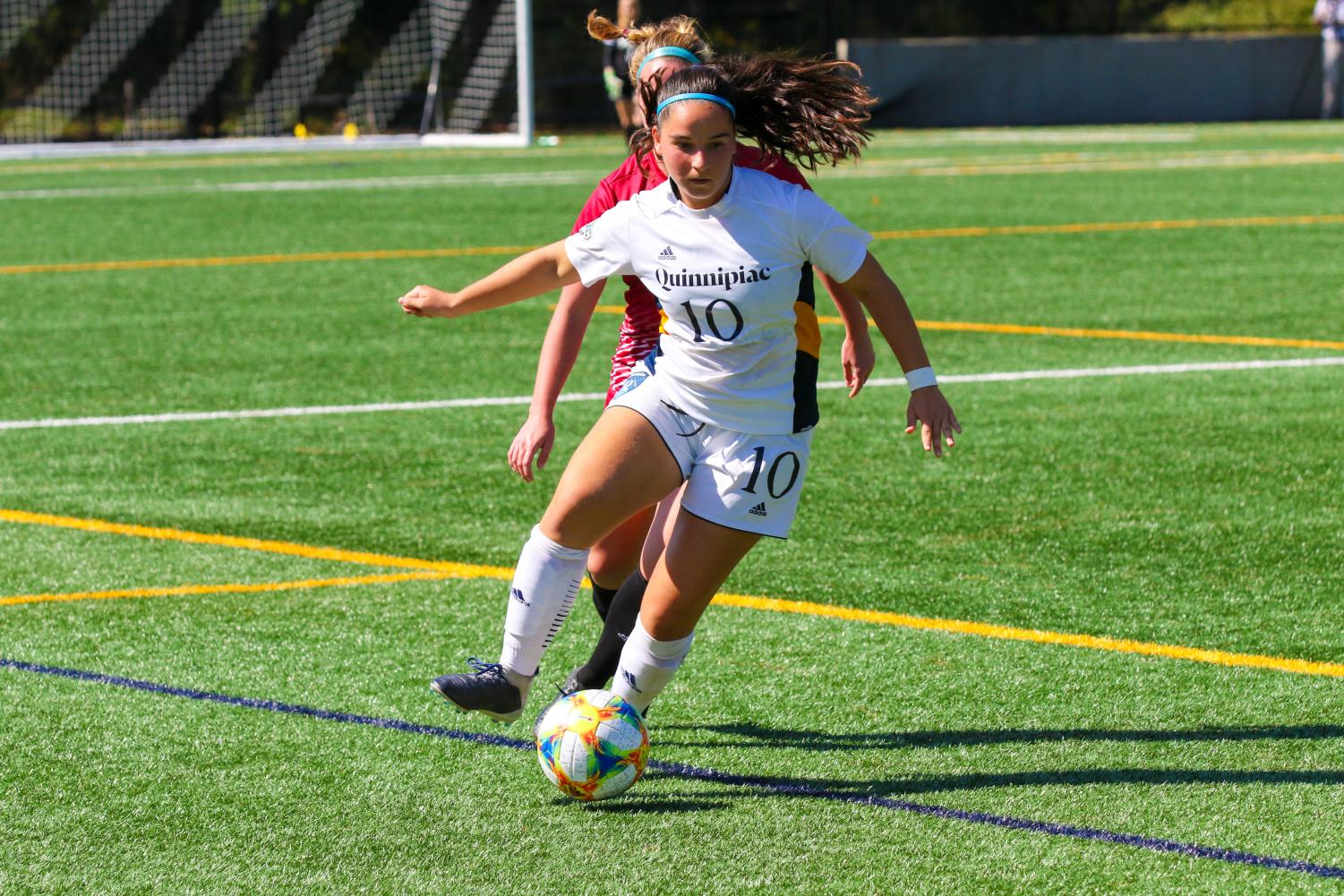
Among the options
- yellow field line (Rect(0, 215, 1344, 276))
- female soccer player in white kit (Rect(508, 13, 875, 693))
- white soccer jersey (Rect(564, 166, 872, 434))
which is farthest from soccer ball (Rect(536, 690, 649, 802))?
yellow field line (Rect(0, 215, 1344, 276))

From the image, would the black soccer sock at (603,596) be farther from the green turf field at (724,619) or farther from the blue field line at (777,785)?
the blue field line at (777,785)

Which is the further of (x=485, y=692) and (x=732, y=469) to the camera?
(x=485, y=692)

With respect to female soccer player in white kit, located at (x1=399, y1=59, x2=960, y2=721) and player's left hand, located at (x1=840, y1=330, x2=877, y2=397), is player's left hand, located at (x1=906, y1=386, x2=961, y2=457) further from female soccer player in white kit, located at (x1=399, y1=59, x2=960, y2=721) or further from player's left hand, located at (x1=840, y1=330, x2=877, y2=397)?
player's left hand, located at (x1=840, y1=330, x2=877, y2=397)

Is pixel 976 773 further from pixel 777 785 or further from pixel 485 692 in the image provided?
pixel 485 692

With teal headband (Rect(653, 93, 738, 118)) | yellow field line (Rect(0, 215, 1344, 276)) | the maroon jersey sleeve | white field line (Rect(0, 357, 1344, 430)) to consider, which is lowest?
yellow field line (Rect(0, 215, 1344, 276))

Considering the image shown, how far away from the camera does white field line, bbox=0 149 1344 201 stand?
23.8 metres

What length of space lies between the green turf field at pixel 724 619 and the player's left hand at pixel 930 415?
83cm

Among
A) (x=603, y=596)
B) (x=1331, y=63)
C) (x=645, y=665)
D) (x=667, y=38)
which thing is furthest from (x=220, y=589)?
(x=1331, y=63)

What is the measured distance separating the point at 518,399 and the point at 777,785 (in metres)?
5.48

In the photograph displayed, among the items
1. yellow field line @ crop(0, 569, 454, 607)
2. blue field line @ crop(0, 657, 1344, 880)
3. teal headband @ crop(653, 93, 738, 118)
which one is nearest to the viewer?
blue field line @ crop(0, 657, 1344, 880)

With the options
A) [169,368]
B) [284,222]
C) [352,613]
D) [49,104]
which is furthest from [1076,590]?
[49,104]

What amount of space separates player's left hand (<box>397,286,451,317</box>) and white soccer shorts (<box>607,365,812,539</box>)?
56 cm

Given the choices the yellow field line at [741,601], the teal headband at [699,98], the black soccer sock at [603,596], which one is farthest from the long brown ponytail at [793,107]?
the yellow field line at [741,601]

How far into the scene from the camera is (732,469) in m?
4.43
